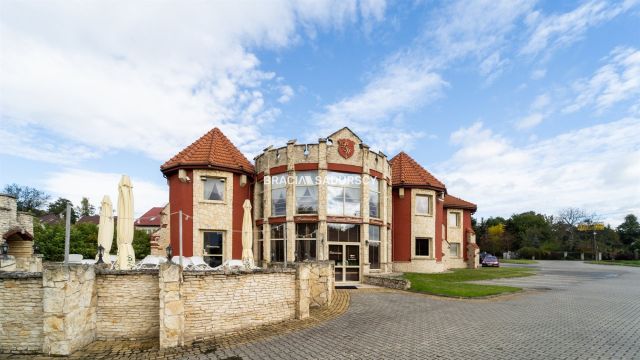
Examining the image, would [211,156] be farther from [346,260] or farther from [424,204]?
[424,204]

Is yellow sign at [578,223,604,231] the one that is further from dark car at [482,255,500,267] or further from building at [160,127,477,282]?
building at [160,127,477,282]

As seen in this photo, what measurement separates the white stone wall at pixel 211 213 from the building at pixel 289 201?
0.18 ft

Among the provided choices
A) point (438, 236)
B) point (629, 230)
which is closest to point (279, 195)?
point (438, 236)

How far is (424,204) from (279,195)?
12259mm

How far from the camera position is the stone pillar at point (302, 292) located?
11688mm

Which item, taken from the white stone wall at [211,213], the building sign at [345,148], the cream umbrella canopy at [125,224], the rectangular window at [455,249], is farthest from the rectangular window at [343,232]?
the rectangular window at [455,249]

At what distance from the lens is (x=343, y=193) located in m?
20.9

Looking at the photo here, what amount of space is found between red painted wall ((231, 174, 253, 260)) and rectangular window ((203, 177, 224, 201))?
2.48 feet

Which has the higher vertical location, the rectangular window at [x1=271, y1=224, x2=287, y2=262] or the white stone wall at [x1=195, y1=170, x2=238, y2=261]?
the white stone wall at [x1=195, y1=170, x2=238, y2=261]

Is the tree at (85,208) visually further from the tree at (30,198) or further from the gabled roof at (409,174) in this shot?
the gabled roof at (409,174)

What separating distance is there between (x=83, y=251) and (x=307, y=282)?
24.4 m

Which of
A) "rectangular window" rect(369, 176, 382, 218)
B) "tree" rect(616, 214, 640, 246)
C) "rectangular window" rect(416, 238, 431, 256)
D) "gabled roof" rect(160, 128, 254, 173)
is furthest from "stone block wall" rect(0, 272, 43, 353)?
"tree" rect(616, 214, 640, 246)

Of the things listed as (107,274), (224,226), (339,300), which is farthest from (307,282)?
(224,226)

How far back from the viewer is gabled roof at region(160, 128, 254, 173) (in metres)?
20.0
